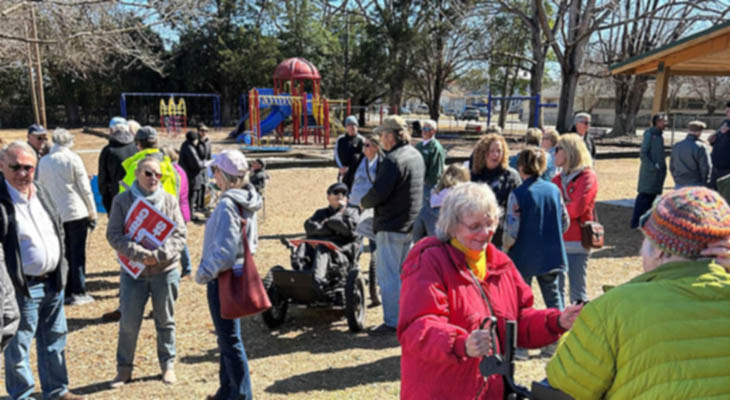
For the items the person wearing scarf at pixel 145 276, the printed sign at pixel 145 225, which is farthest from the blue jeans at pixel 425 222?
the printed sign at pixel 145 225

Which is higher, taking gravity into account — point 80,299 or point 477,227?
point 477,227

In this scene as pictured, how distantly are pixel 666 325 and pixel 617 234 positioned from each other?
819 cm

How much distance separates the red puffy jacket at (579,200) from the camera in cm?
450

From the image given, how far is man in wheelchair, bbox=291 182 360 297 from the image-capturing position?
519cm

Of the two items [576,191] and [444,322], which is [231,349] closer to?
[444,322]

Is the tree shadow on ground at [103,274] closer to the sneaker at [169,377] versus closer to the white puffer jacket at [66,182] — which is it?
the white puffer jacket at [66,182]

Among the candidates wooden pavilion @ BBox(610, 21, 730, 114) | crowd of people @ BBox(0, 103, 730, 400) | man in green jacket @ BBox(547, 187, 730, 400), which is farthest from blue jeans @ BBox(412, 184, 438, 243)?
wooden pavilion @ BBox(610, 21, 730, 114)

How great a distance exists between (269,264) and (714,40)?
9.01m

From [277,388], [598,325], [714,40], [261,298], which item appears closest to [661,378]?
[598,325]

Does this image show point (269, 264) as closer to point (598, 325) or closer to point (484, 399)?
point (484, 399)

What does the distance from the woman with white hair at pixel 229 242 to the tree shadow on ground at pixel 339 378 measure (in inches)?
20.6

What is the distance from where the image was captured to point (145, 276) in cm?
389

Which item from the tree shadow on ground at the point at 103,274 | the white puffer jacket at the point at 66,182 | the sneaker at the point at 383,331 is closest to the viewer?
the sneaker at the point at 383,331

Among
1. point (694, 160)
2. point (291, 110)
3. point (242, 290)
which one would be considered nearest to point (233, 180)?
point (242, 290)
